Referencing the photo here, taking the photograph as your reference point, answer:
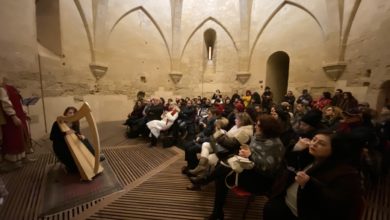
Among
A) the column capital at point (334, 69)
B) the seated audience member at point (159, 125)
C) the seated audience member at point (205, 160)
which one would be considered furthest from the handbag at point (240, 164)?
the column capital at point (334, 69)

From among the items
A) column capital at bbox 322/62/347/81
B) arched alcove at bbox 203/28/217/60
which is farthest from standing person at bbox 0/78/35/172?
column capital at bbox 322/62/347/81

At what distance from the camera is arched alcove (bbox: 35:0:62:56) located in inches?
258

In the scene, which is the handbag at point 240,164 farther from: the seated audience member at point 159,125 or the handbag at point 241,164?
the seated audience member at point 159,125

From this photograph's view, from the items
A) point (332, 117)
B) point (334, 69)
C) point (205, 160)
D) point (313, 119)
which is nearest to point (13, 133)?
point (205, 160)

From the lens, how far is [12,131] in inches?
144

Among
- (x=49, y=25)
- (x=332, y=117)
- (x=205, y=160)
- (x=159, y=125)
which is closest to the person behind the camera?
(x=205, y=160)

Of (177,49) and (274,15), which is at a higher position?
(274,15)

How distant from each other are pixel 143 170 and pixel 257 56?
27.3 ft

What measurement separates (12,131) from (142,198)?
2979 millimetres

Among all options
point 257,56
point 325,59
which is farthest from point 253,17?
point 325,59

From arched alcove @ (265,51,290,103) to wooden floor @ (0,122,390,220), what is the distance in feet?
24.4

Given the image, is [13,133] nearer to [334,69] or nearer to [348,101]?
[348,101]

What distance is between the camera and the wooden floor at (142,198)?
242cm

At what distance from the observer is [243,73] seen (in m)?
9.96
